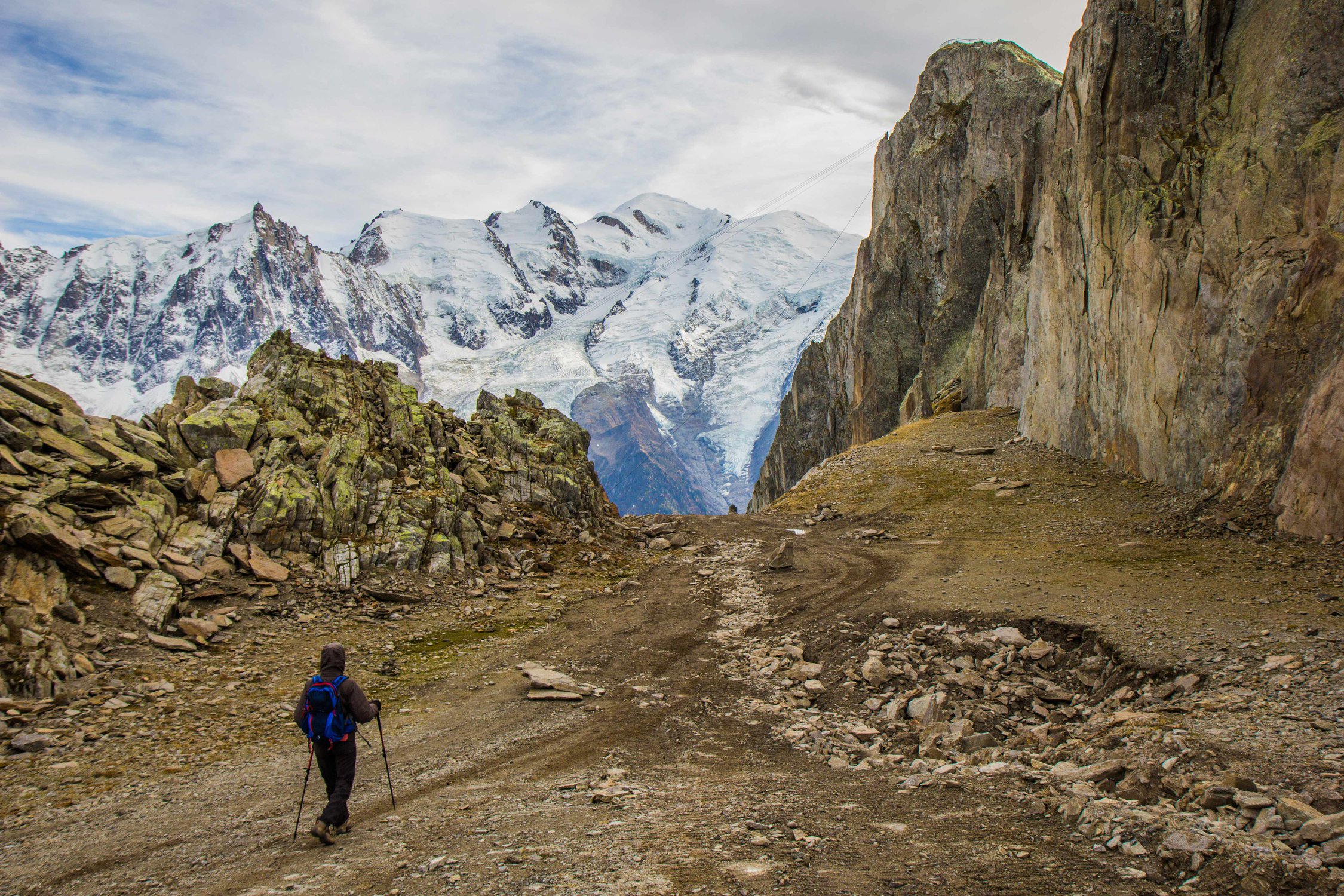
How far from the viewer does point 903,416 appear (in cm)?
7075

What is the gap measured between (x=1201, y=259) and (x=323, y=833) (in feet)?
89.8

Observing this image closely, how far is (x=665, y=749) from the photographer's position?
11.8 m

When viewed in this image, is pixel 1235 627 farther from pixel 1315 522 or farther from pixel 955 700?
pixel 1315 522

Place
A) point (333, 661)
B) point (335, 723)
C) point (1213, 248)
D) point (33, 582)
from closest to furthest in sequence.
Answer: point (335, 723), point (333, 661), point (33, 582), point (1213, 248)

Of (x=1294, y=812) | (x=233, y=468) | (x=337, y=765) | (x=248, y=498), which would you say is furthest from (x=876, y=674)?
(x=233, y=468)

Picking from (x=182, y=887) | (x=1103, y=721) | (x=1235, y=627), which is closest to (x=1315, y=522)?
(x=1235, y=627)

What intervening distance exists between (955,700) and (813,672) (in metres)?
3.13

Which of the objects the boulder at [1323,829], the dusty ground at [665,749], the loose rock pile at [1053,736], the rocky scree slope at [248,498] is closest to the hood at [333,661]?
the dusty ground at [665,749]

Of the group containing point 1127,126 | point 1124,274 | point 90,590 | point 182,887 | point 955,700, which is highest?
point 1127,126

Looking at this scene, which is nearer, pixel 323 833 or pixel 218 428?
pixel 323 833

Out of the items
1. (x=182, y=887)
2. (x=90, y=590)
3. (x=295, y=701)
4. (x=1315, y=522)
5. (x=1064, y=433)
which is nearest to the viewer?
(x=182, y=887)

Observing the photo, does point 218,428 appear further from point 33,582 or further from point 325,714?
point 325,714

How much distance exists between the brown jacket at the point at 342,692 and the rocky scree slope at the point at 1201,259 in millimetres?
19591

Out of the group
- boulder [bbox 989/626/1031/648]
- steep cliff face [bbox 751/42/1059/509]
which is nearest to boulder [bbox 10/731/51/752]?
boulder [bbox 989/626/1031/648]
